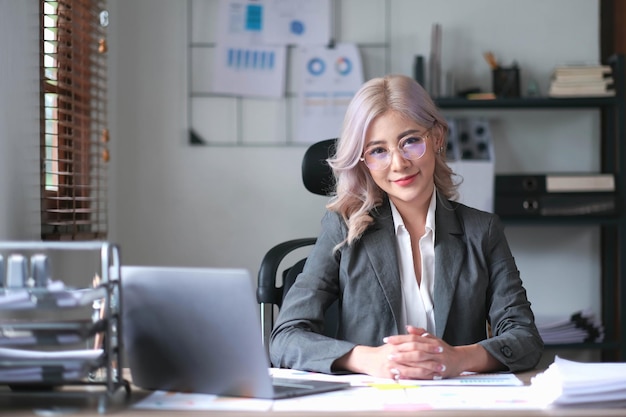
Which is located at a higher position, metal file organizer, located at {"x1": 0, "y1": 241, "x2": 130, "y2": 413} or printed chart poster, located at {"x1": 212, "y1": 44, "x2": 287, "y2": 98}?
printed chart poster, located at {"x1": 212, "y1": 44, "x2": 287, "y2": 98}

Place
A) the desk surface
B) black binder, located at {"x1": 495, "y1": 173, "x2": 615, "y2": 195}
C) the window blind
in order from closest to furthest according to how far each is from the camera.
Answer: the desk surface, the window blind, black binder, located at {"x1": 495, "y1": 173, "x2": 615, "y2": 195}

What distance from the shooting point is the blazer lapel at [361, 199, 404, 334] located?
1999mm

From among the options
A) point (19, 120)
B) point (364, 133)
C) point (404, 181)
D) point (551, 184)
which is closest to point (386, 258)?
point (404, 181)

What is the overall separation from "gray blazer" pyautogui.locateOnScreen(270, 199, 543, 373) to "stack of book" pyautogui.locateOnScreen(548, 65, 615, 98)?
1.77m

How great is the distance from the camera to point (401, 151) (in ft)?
6.62

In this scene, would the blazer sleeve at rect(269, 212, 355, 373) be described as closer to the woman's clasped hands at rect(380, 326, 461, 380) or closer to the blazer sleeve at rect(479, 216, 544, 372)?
the woman's clasped hands at rect(380, 326, 461, 380)

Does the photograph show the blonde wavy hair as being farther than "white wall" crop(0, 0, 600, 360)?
No

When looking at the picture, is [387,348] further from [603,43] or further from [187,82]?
[603,43]

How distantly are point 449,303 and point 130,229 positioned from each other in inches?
85.4

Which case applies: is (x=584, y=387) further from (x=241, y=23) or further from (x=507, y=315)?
(x=241, y=23)

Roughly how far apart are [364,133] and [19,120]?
3.37 ft

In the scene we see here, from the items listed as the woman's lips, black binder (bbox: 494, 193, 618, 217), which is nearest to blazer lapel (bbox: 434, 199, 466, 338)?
the woman's lips

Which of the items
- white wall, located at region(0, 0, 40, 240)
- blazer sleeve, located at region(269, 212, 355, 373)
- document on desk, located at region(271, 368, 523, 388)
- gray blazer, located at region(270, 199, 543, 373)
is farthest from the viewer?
white wall, located at region(0, 0, 40, 240)

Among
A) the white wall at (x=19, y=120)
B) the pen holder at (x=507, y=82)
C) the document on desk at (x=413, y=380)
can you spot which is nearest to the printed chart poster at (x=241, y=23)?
the pen holder at (x=507, y=82)
